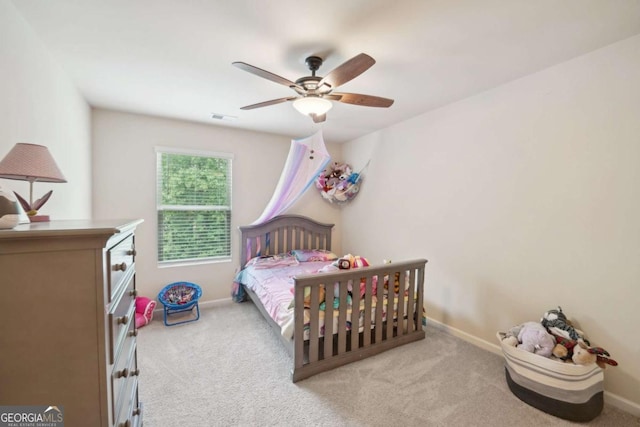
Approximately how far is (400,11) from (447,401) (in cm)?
255

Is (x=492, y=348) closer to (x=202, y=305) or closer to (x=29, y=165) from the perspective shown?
(x=202, y=305)

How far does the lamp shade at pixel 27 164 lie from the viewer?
42.2 inches

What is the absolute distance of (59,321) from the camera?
80cm

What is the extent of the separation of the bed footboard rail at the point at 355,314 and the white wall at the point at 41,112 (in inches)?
75.6

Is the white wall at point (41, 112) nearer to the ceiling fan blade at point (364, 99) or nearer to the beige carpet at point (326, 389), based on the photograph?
the beige carpet at point (326, 389)

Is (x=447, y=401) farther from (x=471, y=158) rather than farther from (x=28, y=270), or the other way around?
(x=28, y=270)

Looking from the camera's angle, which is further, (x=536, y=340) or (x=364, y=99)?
(x=364, y=99)

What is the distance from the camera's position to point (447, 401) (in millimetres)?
1827

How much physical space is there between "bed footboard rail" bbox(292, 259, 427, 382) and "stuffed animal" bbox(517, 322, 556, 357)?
0.87 m

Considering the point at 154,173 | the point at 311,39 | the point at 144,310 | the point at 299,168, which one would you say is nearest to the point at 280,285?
the point at 299,168

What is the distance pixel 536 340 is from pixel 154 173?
4.12 metres

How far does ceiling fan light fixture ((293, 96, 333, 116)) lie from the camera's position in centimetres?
185

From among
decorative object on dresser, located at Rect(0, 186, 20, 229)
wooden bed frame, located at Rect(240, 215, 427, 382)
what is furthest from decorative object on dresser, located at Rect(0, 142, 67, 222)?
wooden bed frame, located at Rect(240, 215, 427, 382)

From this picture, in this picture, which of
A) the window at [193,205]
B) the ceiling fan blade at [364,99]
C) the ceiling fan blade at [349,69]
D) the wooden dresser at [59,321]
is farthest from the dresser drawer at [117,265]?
the window at [193,205]
